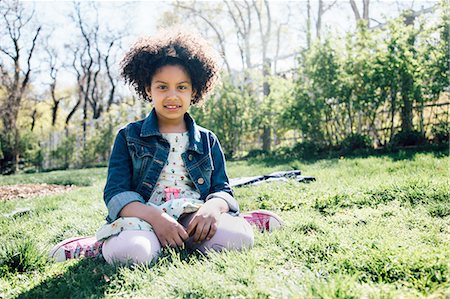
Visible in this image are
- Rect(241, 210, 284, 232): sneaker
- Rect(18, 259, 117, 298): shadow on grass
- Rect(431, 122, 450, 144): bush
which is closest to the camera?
Rect(18, 259, 117, 298): shadow on grass

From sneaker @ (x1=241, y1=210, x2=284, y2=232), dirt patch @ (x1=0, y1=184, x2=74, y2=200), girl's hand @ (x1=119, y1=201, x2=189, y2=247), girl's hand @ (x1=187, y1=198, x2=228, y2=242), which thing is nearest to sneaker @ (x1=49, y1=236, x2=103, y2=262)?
girl's hand @ (x1=119, y1=201, x2=189, y2=247)

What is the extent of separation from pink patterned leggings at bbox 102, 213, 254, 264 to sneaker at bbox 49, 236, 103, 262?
269 mm

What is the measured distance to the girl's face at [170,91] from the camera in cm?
226

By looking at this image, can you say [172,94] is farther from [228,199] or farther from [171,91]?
[228,199]

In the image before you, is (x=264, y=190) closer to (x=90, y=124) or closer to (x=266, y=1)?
(x=90, y=124)

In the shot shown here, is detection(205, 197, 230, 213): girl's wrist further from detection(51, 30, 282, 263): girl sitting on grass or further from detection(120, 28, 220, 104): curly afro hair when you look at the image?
detection(120, 28, 220, 104): curly afro hair

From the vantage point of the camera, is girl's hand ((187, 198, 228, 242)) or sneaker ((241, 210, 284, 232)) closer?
girl's hand ((187, 198, 228, 242))

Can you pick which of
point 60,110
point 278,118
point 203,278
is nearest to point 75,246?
point 203,278

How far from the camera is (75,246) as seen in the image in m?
2.28

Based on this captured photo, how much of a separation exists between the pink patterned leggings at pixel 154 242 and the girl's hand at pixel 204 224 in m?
0.04

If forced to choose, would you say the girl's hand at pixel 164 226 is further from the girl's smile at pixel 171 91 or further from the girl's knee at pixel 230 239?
the girl's smile at pixel 171 91

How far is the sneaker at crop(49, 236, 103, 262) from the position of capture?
219cm

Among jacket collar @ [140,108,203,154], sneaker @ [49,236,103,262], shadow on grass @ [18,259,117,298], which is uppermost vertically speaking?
jacket collar @ [140,108,203,154]

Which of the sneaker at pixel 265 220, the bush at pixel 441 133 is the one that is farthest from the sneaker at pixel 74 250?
the bush at pixel 441 133
